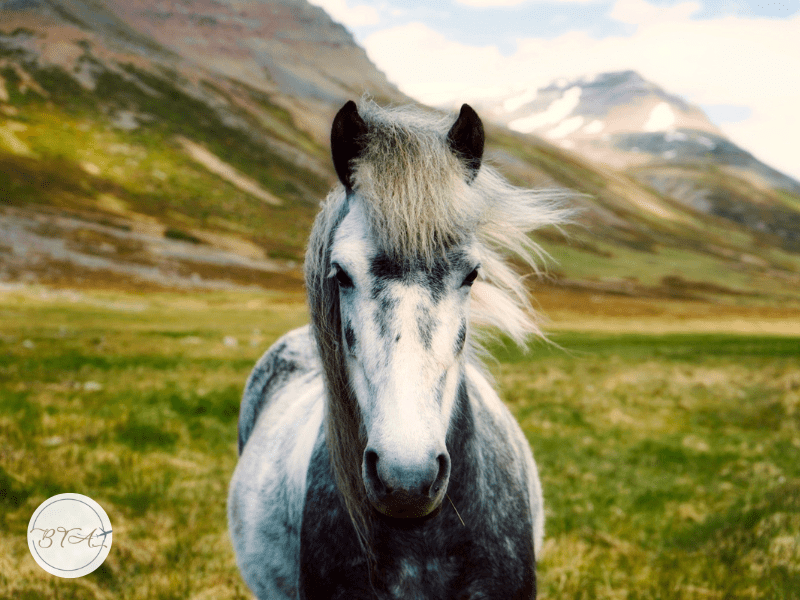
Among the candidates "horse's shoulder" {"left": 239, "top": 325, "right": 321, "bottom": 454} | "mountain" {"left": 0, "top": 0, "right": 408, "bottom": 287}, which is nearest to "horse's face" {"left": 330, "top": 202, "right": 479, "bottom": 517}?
"horse's shoulder" {"left": 239, "top": 325, "right": 321, "bottom": 454}

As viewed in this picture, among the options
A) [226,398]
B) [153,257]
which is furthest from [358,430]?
[153,257]

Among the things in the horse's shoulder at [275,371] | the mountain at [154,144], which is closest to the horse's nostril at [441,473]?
the horse's shoulder at [275,371]

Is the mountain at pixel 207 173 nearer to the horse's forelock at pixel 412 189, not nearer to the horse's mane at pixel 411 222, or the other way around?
the horse's mane at pixel 411 222

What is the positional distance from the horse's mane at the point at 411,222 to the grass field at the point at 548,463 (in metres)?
0.54

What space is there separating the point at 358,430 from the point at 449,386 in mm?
622

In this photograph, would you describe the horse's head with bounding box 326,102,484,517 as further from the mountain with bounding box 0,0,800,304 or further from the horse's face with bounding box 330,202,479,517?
A: the mountain with bounding box 0,0,800,304

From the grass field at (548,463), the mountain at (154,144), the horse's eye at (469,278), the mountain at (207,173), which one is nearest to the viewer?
the horse's eye at (469,278)

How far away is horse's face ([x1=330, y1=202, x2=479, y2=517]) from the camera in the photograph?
214 cm

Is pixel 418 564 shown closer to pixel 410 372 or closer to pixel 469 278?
pixel 410 372

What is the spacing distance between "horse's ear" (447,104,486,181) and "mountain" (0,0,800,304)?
0.82 m

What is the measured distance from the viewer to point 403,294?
2.42 m

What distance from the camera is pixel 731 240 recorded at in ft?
456

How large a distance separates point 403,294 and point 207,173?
9252 centimetres

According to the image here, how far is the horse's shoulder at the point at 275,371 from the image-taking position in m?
5.46
